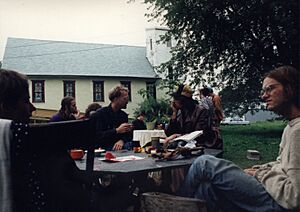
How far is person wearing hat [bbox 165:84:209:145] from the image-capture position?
258 cm

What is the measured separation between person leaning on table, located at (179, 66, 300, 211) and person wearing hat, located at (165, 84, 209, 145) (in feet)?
4.00

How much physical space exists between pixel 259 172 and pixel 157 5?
7220 mm

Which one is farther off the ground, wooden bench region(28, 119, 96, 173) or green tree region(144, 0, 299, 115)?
green tree region(144, 0, 299, 115)

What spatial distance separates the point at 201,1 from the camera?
7141mm

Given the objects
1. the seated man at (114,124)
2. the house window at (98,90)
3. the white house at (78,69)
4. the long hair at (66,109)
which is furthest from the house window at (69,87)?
the seated man at (114,124)

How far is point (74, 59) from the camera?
15227 mm

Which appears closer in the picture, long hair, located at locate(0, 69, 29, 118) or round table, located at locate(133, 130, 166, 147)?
long hair, located at locate(0, 69, 29, 118)

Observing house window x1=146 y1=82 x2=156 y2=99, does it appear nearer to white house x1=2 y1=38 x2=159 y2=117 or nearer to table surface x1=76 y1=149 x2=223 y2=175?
white house x1=2 y1=38 x2=159 y2=117

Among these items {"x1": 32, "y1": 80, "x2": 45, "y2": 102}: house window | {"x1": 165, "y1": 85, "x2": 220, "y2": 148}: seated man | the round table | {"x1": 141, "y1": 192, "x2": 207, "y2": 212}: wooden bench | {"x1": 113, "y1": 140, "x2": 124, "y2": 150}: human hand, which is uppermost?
{"x1": 32, "y1": 80, "x2": 45, "y2": 102}: house window

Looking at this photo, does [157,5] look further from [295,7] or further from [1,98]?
[1,98]

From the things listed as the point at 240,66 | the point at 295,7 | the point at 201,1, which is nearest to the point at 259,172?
the point at 295,7

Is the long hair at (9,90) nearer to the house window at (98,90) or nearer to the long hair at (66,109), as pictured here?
the long hair at (66,109)

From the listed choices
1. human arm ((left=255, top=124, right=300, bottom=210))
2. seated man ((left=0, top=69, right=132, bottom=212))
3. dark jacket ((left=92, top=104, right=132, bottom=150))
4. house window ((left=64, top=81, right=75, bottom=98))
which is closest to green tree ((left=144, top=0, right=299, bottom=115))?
dark jacket ((left=92, top=104, right=132, bottom=150))

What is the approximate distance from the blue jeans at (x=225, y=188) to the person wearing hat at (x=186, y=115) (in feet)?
4.02
